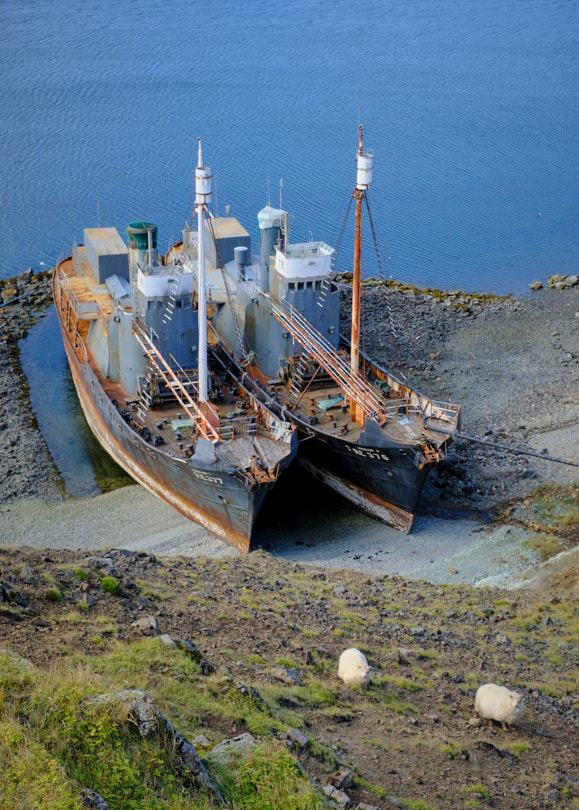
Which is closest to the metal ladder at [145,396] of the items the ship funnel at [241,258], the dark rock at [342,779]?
the ship funnel at [241,258]

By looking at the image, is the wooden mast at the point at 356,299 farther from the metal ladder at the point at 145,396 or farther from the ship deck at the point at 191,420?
the metal ladder at the point at 145,396

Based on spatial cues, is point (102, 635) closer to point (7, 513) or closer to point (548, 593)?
point (548, 593)

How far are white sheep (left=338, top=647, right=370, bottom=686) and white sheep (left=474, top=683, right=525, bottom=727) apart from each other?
6.74 ft

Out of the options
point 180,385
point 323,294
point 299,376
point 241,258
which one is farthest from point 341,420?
point 241,258

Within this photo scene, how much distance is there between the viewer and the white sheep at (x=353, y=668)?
17.0 metres

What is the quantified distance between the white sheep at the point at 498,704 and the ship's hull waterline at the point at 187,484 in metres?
10.6

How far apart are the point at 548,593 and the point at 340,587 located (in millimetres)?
5133

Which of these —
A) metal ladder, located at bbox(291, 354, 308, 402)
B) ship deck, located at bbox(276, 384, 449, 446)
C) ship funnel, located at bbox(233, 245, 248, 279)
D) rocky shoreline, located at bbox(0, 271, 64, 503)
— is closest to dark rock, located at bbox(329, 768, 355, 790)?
ship deck, located at bbox(276, 384, 449, 446)

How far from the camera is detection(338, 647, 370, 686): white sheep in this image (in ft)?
55.8

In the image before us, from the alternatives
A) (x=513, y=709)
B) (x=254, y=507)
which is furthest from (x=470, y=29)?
(x=513, y=709)

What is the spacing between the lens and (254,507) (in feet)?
87.4

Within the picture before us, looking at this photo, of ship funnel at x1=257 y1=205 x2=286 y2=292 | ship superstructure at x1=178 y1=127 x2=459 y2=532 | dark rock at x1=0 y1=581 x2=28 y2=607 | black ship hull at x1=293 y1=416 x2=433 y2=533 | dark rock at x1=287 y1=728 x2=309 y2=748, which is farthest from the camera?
ship funnel at x1=257 y1=205 x2=286 y2=292

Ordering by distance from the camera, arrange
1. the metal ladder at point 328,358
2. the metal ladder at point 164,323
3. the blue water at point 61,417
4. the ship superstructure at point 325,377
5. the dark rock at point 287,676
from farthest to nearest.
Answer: the blue water at point 61,417, the metal ladder at point 164,323, the metal ladder at point 328,358, the ship superstructure at point 325,377, the dark rock at point 287,676

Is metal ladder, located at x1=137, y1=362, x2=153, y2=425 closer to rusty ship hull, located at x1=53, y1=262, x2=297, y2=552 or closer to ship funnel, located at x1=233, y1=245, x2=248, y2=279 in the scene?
rusty ship hull, located at x1=53, y1=262, x2=297, y2=552
